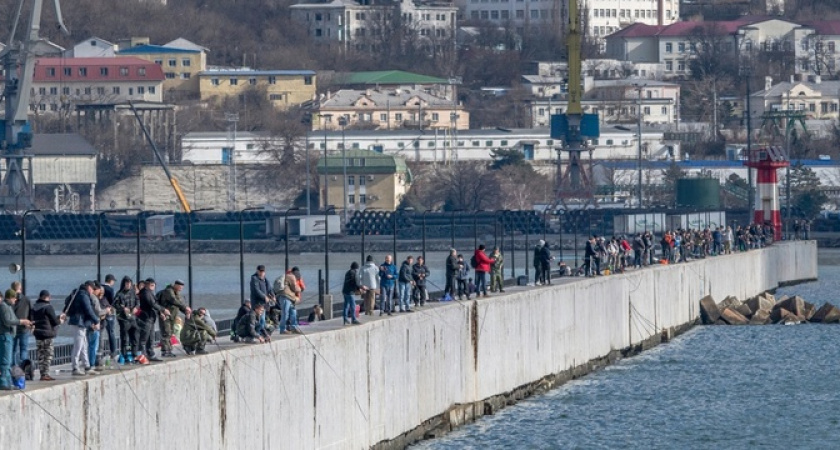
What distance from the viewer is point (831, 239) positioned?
123 m

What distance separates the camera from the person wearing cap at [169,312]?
28406 millimetres

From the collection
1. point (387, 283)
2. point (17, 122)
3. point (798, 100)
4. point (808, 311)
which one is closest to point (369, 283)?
point (387, 283)

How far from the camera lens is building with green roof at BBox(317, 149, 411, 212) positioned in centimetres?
14800

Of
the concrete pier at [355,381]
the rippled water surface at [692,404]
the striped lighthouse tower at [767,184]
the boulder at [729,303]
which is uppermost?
the striped lighthouse tower at [767,184]

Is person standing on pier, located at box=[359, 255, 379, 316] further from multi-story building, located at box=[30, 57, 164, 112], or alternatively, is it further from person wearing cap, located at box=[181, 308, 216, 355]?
multi-story building, located at box=[30, 57, 164, 112]

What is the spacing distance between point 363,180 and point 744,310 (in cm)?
8328

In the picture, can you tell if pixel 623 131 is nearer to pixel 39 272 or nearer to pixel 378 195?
pixel 378 195

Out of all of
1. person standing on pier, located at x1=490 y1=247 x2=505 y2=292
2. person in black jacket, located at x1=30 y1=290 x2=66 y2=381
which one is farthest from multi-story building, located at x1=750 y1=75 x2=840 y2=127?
person in black jacket, located at x1=30 y1=290 x2=66 y2=381

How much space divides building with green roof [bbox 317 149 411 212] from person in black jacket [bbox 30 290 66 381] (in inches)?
4778

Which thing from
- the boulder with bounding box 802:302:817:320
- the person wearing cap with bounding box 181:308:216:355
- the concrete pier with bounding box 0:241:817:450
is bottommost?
the boulder with bounding box 802:302:817:320

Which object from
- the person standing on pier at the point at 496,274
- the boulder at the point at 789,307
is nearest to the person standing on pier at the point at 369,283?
the person standing on pier at the point at 496,274

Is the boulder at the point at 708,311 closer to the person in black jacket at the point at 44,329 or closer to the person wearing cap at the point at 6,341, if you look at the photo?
the person in black jacket at the point at 44,329

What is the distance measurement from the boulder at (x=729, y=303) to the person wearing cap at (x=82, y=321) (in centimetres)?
4292

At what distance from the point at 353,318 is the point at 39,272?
74.8 m
